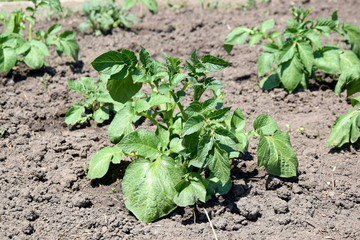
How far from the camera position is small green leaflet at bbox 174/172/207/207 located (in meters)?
3.37

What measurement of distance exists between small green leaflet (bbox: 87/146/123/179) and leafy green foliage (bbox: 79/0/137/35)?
84.3 inches

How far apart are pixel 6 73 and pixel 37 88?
0.33 meters

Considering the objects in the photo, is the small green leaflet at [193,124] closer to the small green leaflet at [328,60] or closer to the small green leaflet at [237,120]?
the small green leaflet at [237,120]

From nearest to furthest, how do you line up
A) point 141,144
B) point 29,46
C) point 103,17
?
point 141,144 → point 29,46 → point 103,17

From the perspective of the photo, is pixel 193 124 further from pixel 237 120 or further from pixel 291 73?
pixel 291 73

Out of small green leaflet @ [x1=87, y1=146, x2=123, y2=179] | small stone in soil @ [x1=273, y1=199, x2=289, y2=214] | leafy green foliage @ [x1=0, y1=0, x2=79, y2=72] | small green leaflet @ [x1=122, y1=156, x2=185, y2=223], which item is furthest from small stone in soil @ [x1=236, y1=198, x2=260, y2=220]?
leafy green foliage @ [x1=0, y1=0, x2=79, y2=72]

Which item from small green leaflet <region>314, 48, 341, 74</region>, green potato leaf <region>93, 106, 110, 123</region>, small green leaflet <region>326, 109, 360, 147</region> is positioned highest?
small green leaflet <region>314, 48, 341, 74</region>

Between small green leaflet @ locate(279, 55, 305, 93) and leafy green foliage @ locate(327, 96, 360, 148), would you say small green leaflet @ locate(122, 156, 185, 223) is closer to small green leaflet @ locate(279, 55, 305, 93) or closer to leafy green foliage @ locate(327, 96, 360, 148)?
leafy green foliage @ locate(327, 96, 360, 148)

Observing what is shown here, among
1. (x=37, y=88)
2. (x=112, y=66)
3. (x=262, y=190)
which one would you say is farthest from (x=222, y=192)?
(x=37, y=88)

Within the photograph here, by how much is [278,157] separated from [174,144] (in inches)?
25.8

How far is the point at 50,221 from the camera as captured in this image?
3447 mm

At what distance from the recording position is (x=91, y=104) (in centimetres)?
428

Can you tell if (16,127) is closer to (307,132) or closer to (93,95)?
(93,95)

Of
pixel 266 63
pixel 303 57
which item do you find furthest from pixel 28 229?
pixel 303 57
